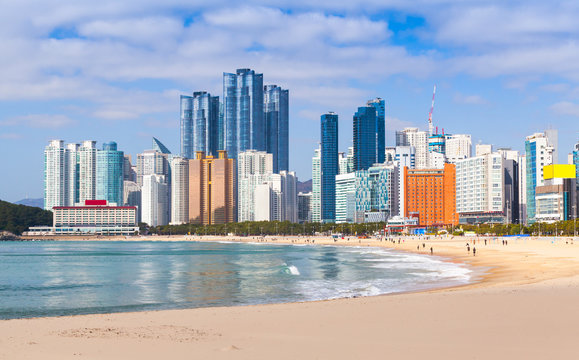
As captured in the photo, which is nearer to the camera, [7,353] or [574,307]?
[7,353]

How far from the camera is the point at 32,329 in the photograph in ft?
80.9

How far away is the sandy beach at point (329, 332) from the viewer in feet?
59.8

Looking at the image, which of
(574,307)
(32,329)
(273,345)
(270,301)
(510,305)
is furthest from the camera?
(270,301)

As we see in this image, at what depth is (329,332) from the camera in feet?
73.3

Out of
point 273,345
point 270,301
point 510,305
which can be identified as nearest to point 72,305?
point 270,301

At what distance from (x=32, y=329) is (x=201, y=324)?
6.79 m

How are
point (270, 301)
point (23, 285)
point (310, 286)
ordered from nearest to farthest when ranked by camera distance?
point (270, 301) → point (310, 286) → point (23, 285)

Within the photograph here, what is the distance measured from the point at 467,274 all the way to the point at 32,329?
41.9m

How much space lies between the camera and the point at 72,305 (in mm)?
39281

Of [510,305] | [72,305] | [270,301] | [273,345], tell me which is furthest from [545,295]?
[72,305]

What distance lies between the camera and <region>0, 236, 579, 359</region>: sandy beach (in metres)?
18.2

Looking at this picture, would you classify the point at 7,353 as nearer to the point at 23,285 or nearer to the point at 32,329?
the point at 32,329

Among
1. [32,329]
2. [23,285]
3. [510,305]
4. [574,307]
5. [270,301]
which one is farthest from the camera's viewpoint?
[23,285]

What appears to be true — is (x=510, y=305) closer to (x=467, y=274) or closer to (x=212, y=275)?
(x=467, y=274)
